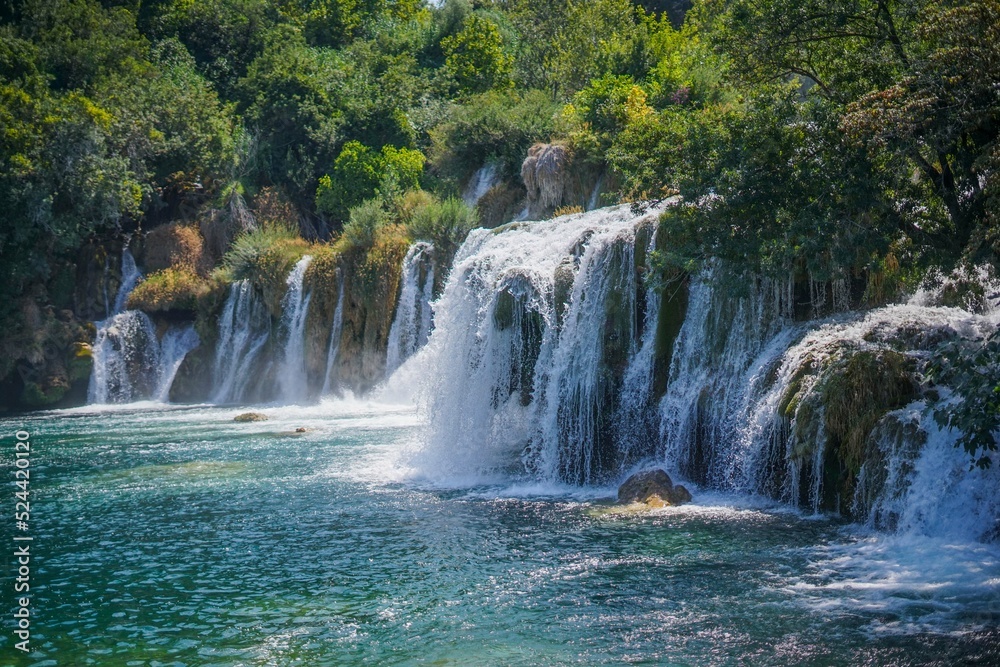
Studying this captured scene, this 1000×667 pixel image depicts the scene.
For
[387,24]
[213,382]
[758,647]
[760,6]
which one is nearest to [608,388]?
[760,6]

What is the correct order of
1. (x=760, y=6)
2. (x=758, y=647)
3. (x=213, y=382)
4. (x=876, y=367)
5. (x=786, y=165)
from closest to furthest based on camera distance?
(x=758, y=647)
(x=876, y=367)
(x=786, y=165)
(x=760, y=6)
(x=213, y=382)

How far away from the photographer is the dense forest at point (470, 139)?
12.2 metres

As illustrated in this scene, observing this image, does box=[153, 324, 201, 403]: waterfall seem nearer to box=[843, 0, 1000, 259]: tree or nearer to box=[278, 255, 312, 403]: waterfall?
box=[278, 255, 312, 403]: waterfall

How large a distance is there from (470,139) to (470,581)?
25.3 m

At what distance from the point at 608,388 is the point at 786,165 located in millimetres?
4971

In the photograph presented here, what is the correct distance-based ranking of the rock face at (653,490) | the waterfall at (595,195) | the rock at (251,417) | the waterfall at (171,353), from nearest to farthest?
the rock face at (653,490) < the rock at (251,417) < the waterfall at (595,195) < the waterfall at (171,353)

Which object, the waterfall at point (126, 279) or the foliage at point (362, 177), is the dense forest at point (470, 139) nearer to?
the foliage at point (362, 177)

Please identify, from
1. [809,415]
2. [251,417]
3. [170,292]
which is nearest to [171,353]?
[170,292]

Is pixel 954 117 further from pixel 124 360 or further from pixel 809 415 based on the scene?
pixel 124 360

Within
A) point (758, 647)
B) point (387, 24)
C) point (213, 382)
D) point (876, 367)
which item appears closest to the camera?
point (758, 647)

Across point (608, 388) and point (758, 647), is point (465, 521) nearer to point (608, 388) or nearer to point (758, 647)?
point (608, 388)

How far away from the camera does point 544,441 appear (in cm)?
1655

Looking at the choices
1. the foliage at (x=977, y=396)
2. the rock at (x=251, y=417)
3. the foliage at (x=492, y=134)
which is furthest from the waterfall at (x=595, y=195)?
the foliage at (x=977, y=396)
